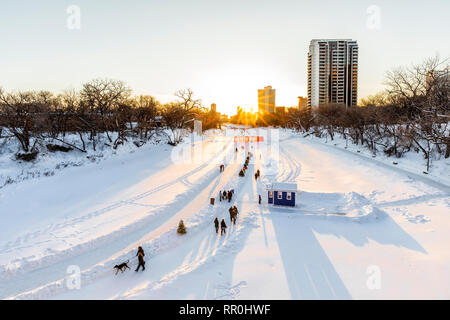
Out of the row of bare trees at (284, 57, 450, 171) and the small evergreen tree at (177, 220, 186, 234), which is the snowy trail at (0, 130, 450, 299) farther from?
the row of bare trees at (284, 57, 450, 171)

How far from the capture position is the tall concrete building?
375 ft

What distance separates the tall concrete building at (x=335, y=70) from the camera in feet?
375

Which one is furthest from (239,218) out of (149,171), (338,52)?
(338,52)

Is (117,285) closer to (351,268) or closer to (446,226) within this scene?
(351,268)

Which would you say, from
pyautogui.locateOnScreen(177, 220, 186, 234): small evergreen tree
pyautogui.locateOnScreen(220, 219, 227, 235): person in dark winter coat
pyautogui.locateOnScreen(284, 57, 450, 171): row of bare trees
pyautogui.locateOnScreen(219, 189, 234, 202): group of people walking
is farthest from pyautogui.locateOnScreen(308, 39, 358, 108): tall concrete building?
pyautogui.locateOnScreen(177, 220, 186, 234): small evergreen tree

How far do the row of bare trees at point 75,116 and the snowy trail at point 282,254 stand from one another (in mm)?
28568

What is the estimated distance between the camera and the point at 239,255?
10.4 metres

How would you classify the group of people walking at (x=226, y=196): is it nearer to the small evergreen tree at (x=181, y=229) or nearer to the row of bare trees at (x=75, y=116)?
the small evergreen tree at (x=181, y=229)

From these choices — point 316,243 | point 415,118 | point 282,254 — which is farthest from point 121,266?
point 415,118

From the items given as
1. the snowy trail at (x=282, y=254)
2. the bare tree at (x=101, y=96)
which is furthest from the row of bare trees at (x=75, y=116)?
the snowy trail at (x=282, y=254)

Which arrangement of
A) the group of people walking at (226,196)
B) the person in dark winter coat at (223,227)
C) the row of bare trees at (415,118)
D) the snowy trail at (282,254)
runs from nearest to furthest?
the snowy trail at (282,254) → the person in dark winter coat at (223,227) → the group of people walking at (226,196) → the row of bare trees at (415,118)

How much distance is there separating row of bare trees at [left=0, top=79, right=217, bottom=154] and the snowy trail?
28.6 m
